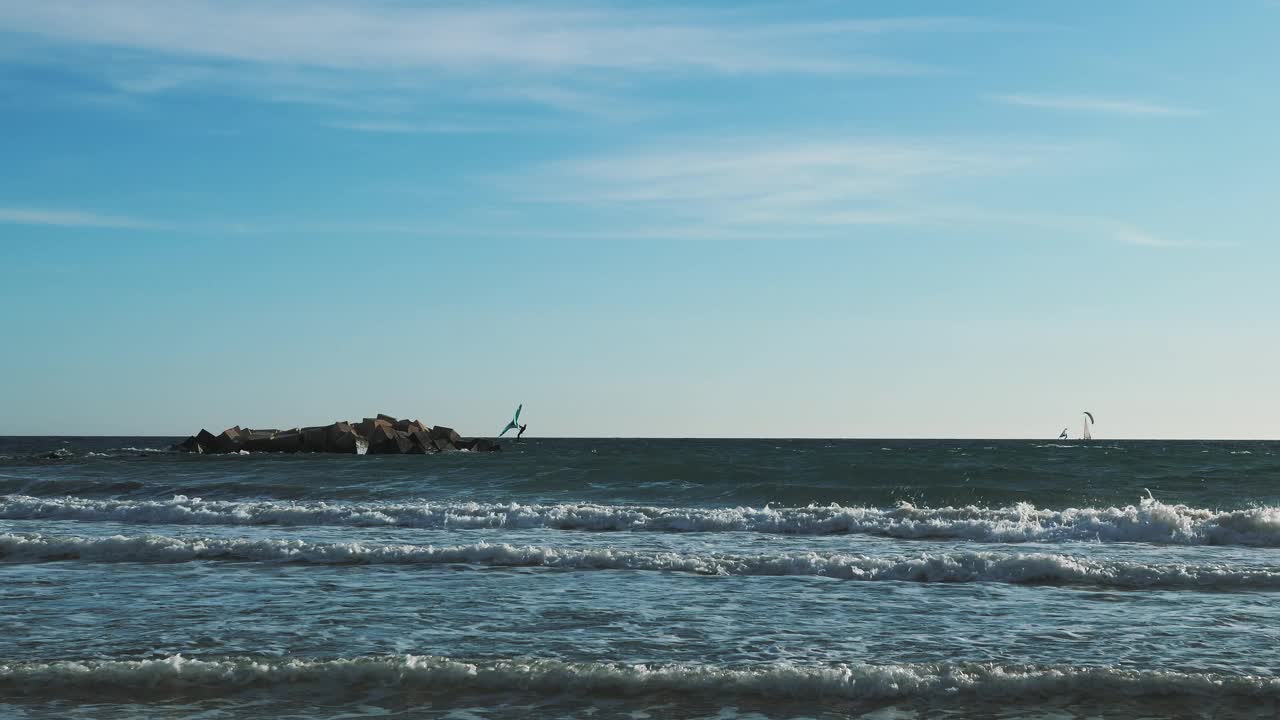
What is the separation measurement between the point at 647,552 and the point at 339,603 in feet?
17.9

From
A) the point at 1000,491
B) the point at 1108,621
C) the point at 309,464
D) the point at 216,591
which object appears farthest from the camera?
the point at 309,464

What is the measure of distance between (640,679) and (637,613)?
109 inches

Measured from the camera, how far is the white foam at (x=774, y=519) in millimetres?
18422

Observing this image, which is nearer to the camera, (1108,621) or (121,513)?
(1108,621)

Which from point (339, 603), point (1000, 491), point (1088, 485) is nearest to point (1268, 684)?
point (339, 603)

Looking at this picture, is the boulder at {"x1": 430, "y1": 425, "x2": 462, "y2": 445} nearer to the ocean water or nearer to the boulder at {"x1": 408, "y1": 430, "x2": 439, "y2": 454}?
the boulder at {"x1": 408, "y1": 430, "x2": 439, "y2": 454}

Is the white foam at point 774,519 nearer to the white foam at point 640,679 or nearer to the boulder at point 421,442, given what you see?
the white foam at point 640,679

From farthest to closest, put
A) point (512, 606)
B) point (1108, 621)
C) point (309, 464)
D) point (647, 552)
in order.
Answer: point (309, 464) → point (647, 552) → point (512, 606) → point (1108, 621)

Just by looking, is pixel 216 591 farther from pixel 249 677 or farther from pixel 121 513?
pixel 121 513

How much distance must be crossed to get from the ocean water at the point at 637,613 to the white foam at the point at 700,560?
0.05 meters

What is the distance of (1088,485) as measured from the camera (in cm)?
3025

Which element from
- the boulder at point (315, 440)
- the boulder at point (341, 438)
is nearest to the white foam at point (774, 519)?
the boulder at point (341, 438)

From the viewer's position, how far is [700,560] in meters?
14.1

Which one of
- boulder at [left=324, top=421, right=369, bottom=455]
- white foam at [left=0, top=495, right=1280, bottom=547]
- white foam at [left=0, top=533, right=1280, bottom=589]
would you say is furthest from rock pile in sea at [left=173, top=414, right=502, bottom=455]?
white foam at [left=0, top=533, right=1280, bottom=589]
